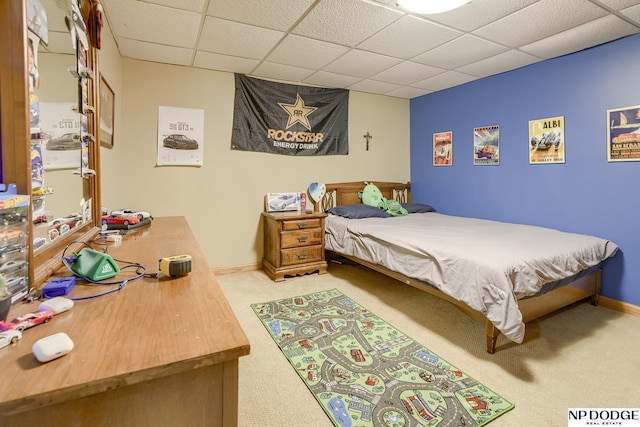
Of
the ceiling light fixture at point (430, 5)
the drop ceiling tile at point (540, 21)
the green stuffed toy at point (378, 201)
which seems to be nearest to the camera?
the ceiling light fixture at point (430, 5)

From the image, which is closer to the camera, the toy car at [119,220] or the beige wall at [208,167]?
the toy car at [119,220]

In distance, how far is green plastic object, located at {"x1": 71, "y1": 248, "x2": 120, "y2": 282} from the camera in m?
A: 0.98

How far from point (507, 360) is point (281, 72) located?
10.9ft

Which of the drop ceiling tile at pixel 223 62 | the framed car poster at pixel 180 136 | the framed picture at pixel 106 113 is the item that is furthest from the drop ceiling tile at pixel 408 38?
the framed picture at pixel 106 113

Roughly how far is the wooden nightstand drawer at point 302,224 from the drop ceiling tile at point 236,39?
1.69 m

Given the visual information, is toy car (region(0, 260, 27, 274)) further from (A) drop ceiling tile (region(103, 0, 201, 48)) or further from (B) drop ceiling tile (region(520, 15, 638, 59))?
(B) drop ceiling tile (region(520, 15, 638, 59))

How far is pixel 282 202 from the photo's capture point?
12.7ft

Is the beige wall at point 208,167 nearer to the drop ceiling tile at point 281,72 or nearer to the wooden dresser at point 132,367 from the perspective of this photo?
the drop ceiling tile at point 281,72

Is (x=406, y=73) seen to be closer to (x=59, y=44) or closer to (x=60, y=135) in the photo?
(x=59, y=44)

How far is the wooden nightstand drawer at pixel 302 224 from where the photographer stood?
11.2 ft

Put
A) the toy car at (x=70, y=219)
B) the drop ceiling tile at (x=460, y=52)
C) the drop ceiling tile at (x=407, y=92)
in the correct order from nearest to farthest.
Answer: the toy car at (x=70, y=219)
the drop ceiling tile at (x=460, y=52)
the drop ceiling tile at (x=407, y=92)

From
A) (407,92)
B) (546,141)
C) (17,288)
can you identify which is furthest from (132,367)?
(407,92)

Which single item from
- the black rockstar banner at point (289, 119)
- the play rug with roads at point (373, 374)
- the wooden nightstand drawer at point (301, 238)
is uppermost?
the black rockstar banner at point (289, 119)

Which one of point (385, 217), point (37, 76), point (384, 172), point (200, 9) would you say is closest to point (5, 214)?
point (37, 76)
